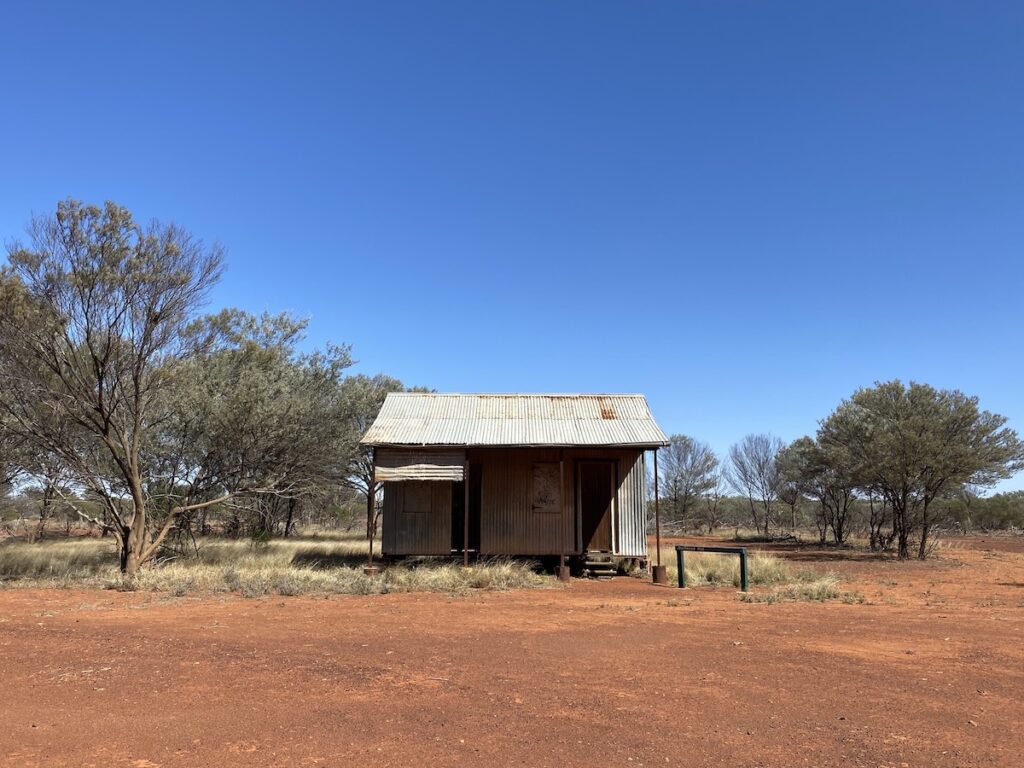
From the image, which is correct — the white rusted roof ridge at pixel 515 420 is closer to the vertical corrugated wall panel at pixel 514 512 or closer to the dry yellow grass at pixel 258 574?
the vertical corrugated wall panel at pixel 514 512

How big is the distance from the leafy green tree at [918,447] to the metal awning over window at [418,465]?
13.6 metres

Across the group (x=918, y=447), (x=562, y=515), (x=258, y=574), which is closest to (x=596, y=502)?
(x=562, y=515)

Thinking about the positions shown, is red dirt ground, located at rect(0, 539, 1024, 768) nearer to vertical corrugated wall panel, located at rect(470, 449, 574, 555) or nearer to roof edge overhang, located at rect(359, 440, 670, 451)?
roof edge overhang, located at rect(359, 440, 670, 451)

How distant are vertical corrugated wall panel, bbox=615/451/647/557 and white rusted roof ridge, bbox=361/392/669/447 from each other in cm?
106

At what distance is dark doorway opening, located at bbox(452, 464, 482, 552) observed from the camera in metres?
16.7

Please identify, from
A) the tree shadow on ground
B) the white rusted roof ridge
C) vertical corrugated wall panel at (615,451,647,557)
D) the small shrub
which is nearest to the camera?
the small shrub

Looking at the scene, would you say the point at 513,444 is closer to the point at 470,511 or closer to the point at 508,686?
the point at 470,511

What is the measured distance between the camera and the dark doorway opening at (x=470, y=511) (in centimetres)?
1667

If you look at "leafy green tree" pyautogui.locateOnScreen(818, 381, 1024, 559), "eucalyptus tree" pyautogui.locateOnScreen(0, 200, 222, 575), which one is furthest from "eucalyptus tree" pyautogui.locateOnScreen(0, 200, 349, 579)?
"leafy green tree" pyautogui.locateOnScreen(818, 381, 1024, 559)

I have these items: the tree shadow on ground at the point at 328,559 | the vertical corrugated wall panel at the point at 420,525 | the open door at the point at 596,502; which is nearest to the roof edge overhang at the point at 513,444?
the vertical corrugated wall panel at the point at 420,525

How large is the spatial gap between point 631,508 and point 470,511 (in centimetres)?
392

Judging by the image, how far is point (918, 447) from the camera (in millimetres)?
19906

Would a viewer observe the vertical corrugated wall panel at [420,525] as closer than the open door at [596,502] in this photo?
Yes

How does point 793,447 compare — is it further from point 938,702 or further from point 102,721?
point 102,721
